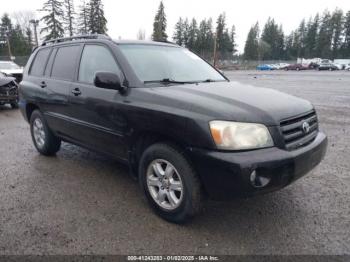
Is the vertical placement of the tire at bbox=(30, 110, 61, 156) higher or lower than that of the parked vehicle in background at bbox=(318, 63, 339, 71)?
lower

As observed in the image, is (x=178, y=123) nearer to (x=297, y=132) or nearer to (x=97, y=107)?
(x=297, y=132)

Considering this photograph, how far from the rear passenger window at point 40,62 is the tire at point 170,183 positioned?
9.43 feet

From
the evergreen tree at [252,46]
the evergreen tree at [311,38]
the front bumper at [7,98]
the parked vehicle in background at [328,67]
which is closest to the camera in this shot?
the front bumper at [7,98]

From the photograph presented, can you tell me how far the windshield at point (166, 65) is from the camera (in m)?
3.35

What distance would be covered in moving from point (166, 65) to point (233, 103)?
1253 mm

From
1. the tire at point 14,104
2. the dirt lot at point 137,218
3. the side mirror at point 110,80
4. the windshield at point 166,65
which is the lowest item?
the dirt lot at point 137,218

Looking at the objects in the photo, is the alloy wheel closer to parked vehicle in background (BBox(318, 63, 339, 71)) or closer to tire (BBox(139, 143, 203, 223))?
tire (BBox(139, 143, 203, 223))

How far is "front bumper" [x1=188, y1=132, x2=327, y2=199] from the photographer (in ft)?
7.77

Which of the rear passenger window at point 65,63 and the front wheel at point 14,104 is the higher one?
the rear passenger window at point 65,63

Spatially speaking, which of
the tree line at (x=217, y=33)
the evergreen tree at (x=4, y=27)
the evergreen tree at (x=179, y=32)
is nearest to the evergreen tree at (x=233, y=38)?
the tree line at (x=217, y=33)

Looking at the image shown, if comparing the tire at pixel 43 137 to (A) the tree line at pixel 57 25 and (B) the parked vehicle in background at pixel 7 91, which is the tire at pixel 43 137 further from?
(A) the tree line at pixel 57 25

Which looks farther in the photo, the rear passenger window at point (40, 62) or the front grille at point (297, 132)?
the rear passenger window at point (40, 62)

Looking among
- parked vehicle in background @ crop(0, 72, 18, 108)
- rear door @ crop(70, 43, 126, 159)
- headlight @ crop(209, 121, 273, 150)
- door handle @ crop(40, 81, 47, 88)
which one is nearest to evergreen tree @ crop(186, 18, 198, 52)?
parked vehicle in background @ crop(0, 72, 18, 108)

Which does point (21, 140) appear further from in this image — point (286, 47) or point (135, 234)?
point (286, 47)
